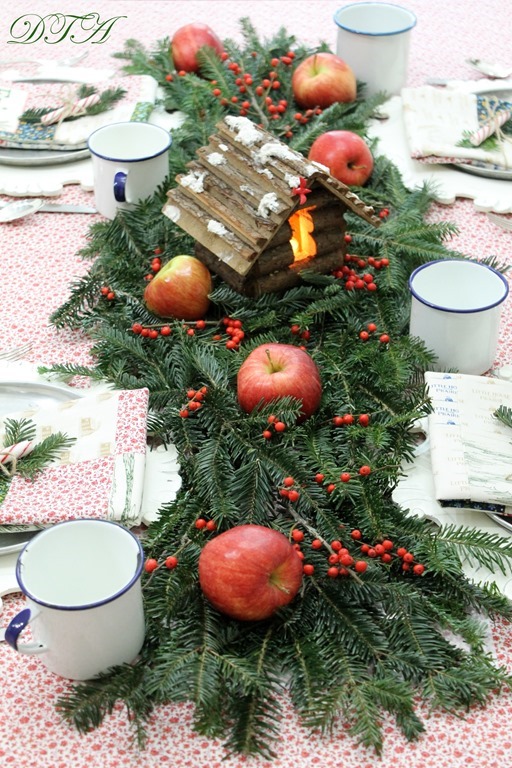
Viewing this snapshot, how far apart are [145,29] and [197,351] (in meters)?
1.10

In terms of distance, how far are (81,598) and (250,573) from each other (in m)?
0.15

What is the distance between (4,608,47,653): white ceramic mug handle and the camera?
2.67 ft

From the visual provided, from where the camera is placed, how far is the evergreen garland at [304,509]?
842mm

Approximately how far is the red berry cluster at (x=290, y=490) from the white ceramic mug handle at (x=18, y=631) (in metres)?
0.29

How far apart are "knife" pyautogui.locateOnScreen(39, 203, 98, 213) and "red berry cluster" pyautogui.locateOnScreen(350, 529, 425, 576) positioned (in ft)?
2.58

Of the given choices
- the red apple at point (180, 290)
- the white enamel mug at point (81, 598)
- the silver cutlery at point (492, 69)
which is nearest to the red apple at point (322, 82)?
the silver cutlery at point (492, 69)

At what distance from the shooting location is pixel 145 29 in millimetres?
2037

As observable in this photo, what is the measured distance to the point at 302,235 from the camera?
1.30 metres

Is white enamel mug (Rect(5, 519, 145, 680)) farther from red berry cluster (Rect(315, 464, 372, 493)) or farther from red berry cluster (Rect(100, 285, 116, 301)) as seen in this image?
red berry cluster (Rect(100, 285, 116, 301))

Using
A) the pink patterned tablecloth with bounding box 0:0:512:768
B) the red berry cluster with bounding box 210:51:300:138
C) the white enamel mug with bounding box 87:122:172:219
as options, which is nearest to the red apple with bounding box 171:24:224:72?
the red berry cluster with bounding box 210:51:300:138

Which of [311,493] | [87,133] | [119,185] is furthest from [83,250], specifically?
[311,493]

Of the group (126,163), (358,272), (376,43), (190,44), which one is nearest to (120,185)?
(126,163)

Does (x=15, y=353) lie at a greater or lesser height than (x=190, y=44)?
lesser

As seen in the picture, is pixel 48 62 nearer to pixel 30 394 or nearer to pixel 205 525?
pixel 30 394
